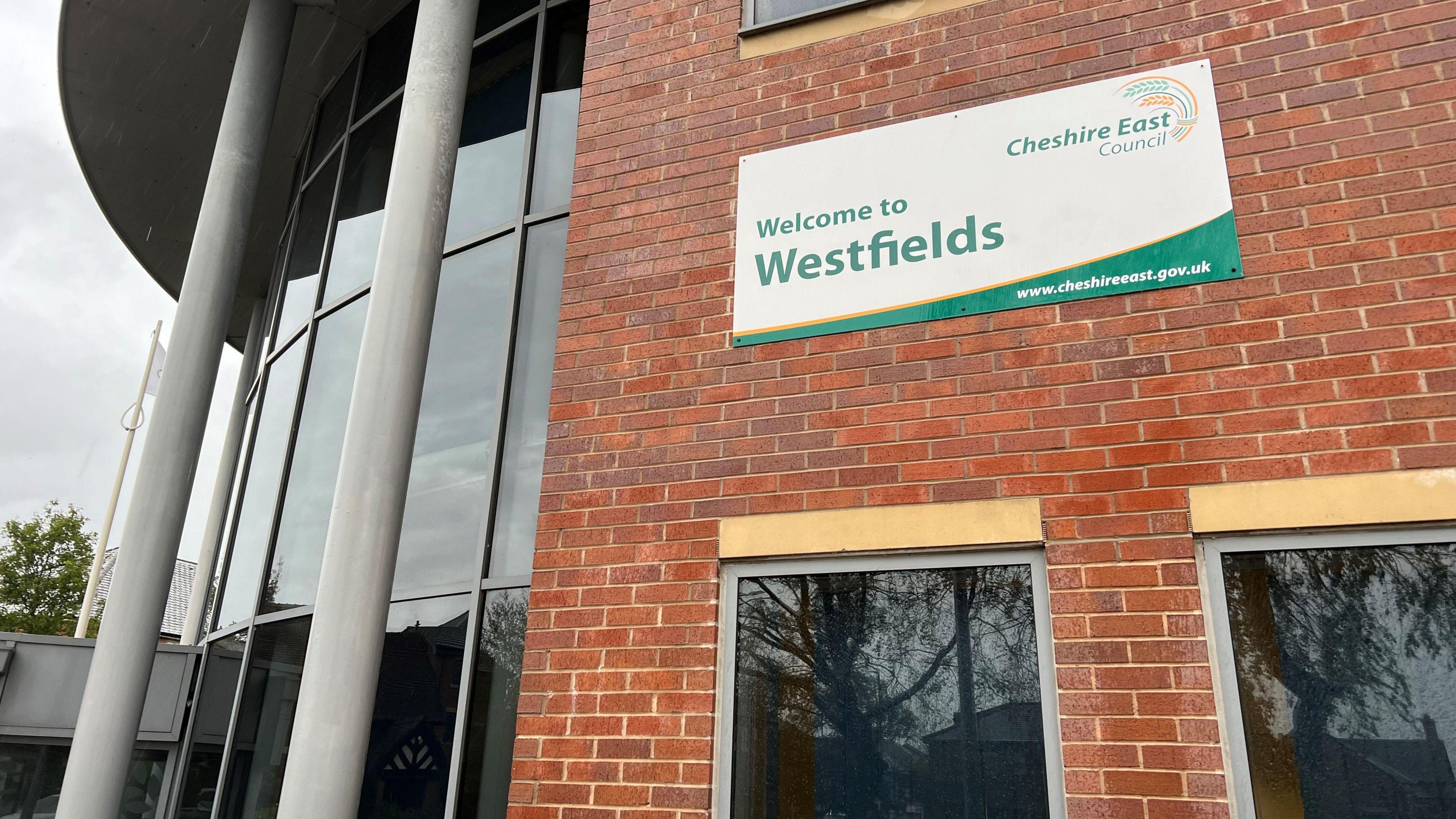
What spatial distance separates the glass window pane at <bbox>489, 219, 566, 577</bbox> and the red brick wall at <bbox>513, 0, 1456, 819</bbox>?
1474 millimetres

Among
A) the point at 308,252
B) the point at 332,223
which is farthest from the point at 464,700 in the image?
the point at 308,252

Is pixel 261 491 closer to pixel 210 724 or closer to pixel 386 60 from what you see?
pixel 210 724

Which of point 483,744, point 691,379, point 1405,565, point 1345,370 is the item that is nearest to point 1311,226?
point 1345,370

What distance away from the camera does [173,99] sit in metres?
10.8

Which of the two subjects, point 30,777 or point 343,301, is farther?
point 30,777

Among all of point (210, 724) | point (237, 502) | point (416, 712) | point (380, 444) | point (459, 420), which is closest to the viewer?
point (380, 444)

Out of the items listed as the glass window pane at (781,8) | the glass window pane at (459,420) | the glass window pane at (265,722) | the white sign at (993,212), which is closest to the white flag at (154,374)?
the glass window pane at (265,722)

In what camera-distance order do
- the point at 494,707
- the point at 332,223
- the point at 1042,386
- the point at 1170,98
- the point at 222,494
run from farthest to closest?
the point at 222,494, the point at 332,223, the point at 494,707, the point at 1170,98, the point at 1042,386

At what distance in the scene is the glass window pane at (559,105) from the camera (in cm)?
693

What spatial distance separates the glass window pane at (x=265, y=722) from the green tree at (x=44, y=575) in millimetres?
23274

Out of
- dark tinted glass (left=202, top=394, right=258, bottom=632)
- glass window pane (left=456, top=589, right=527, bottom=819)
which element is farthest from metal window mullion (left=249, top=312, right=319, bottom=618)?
glass window pane (left=456, top=589, right=527, bottom=819)

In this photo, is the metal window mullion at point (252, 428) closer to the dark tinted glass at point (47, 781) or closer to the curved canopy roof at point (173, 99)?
the curved canopy roof at point (173, 99)

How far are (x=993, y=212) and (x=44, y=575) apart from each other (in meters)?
31.0

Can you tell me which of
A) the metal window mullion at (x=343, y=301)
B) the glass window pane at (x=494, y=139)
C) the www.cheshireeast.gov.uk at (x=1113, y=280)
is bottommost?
the www.cheshireeast.gov.uk at (x=1113, y=280)
